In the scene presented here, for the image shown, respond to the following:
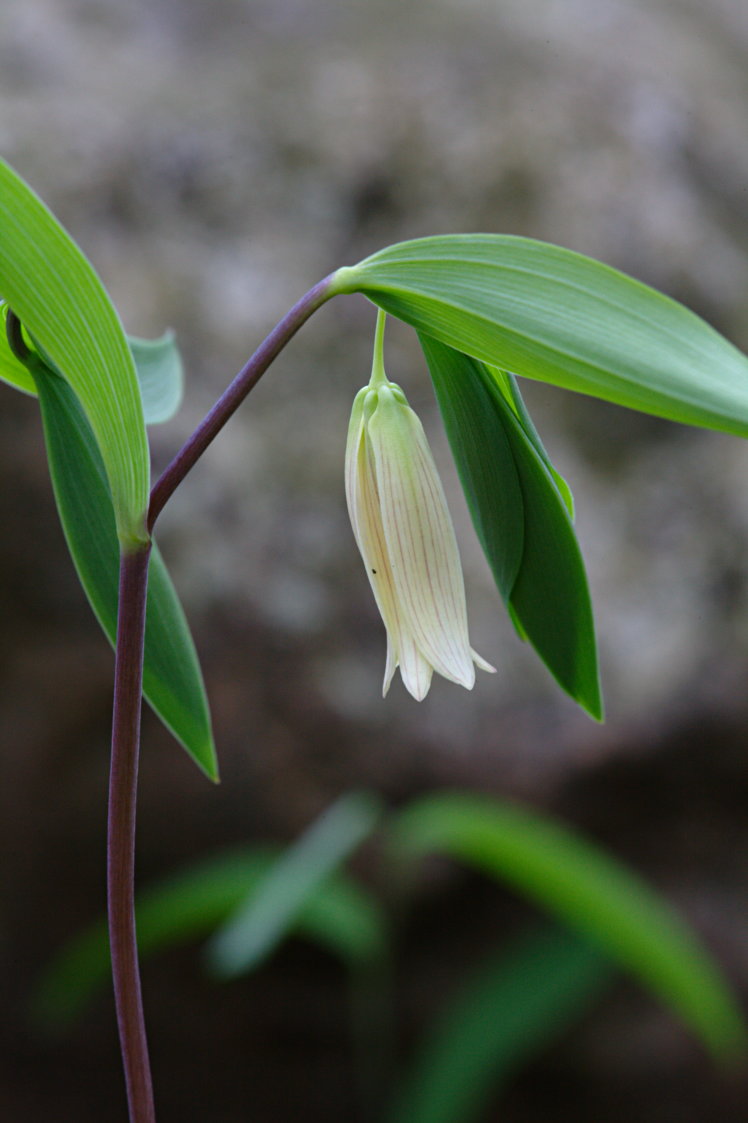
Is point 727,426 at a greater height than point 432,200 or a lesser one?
lesser

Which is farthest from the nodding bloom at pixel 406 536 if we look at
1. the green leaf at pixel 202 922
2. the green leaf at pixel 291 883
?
the green leaf at pixel 202 922

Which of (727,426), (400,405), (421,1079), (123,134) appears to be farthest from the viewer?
(123,134)

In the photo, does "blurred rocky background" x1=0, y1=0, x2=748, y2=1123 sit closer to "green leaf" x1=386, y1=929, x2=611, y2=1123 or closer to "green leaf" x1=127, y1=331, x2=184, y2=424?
"green leaf" x1=386, y1=929, x2=611, y2=1123

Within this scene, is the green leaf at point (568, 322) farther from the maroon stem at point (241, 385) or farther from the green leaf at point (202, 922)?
the green leaf at point (202, 922)

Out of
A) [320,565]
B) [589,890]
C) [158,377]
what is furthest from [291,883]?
[158,377]

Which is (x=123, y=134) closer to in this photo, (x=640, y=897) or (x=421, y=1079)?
(x=640, y=897)

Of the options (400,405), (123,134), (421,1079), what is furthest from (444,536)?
(123,134)

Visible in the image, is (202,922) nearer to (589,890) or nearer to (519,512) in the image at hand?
(589,890)

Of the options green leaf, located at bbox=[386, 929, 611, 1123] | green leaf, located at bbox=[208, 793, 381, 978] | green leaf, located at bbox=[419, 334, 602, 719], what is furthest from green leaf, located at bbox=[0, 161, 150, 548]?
green leaf, located at bbox=[386, 929, 611, 1123]
